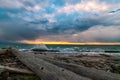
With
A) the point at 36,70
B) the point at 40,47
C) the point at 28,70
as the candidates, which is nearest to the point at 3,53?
the point at 28,70

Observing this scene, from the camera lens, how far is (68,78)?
467 cm

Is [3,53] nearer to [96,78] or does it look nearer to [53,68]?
[53,68]

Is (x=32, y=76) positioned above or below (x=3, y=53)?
below

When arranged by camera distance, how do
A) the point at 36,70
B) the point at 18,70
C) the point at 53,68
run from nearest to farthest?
the point at 53,68 < the point at 36,70 < the point at 18,70

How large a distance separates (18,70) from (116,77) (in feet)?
10.3

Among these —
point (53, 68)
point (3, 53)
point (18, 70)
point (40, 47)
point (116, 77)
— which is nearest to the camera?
point (116, 77)

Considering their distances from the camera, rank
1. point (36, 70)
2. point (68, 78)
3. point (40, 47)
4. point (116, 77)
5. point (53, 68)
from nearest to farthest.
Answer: point (68, 78) < point (116, 77) < point (53, 68) < point (36, 70) < point (40, 47)

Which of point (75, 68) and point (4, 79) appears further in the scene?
point (75, 68)

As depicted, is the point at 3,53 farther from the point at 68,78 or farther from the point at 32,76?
the point at 68,78

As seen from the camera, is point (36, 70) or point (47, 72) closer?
point (47, 72)

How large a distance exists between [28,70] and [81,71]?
1.85 m

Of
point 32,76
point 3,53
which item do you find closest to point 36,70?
point 32,76

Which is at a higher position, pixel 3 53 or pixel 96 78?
pixel 3 53

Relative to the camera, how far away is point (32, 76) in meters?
6.35
